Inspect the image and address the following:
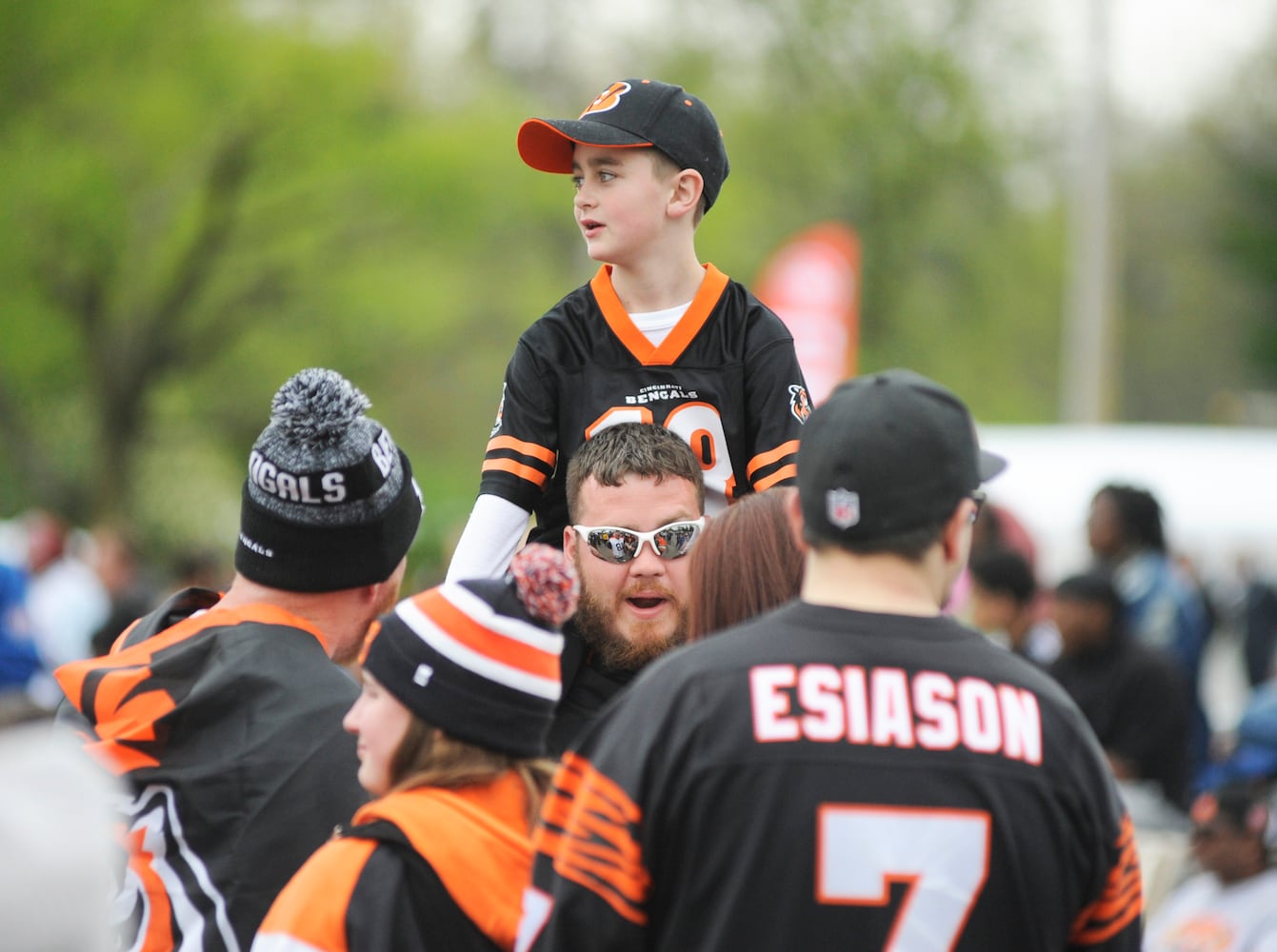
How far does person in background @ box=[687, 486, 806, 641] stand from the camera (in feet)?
10.0

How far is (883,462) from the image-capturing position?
8.32 feet

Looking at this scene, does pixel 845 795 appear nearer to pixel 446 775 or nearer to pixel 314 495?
pixel 446 775

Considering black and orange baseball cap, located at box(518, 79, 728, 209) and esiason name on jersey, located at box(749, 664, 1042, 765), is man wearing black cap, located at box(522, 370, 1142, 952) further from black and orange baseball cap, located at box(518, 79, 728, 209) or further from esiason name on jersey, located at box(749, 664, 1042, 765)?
black and orange baseball cap, located at box(518, 79, 728, 209)

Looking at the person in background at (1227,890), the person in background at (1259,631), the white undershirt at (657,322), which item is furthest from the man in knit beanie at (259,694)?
the person in background at (1259,631)

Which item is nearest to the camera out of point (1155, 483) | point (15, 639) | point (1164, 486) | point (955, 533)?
point (955, 533)

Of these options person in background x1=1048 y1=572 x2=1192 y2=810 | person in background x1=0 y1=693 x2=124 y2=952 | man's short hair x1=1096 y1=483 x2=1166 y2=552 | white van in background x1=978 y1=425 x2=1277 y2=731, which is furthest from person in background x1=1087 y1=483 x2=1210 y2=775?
white van in background x1=978 y1=425 x2=1277 y2=731

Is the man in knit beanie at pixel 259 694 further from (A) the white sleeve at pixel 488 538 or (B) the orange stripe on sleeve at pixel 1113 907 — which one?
(B) the orange stripe on sleeve at pixel 1113 907

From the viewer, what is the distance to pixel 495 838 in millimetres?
2607

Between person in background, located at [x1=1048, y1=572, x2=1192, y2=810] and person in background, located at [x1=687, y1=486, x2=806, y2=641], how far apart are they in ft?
17.4

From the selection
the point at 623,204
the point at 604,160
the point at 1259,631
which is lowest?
the point at 1259,631

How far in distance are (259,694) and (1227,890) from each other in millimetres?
4669

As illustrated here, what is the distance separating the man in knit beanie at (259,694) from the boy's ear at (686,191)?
3.52 ft

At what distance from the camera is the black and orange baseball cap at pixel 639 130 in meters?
3.94

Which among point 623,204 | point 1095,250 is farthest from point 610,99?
point 1095,250
